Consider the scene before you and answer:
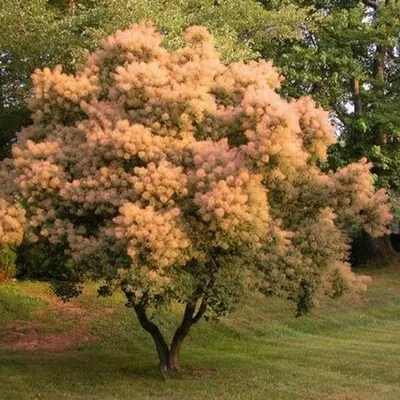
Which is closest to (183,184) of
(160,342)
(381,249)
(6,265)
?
(160,342)

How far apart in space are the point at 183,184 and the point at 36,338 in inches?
271

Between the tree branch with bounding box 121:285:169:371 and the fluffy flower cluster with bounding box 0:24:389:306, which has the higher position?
the fluffy flower cluster with bounding box 0:24:389:306

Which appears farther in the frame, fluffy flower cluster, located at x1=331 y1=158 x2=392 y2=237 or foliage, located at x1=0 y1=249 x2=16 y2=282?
foliage, located at x1=0 y1=249 x2=16 y2=282

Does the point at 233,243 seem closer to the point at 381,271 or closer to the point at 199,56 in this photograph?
the point at 199,56

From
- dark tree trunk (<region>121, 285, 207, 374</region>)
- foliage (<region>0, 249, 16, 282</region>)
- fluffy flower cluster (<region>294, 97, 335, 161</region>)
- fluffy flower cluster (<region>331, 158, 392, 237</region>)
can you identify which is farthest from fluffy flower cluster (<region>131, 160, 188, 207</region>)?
foliage (<region>0, 249, 16, 282</region>)

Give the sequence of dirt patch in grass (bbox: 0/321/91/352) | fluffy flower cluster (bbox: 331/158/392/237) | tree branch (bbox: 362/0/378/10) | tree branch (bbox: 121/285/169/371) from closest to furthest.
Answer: fluffy flower cluster (bbox: 331/158/392/237) → tree branch (bbox: 121/285/169/371) → dirt patch in grass (bbox: 0/321/91/352) → tree branch (bbox: 362/0/378/10)

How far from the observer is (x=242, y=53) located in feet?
60.5

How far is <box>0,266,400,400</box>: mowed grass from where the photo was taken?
1195 cm

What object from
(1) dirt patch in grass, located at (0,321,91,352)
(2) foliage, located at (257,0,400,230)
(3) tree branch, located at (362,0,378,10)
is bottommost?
Answer: (1) dirt patch in grass, located at (0,321,91,352)

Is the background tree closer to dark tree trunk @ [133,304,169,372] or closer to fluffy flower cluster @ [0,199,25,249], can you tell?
dark tree trunk @ [133,304,169,372]

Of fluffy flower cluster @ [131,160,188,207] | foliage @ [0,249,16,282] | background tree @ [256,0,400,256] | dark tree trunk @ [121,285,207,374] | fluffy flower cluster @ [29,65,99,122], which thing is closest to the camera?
fluffy flower cluster @ [131,160,188,207]

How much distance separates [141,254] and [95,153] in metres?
1.66

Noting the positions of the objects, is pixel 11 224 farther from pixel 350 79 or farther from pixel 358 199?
pixel 350 79

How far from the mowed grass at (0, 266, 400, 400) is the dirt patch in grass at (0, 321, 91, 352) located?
56 millimetres
